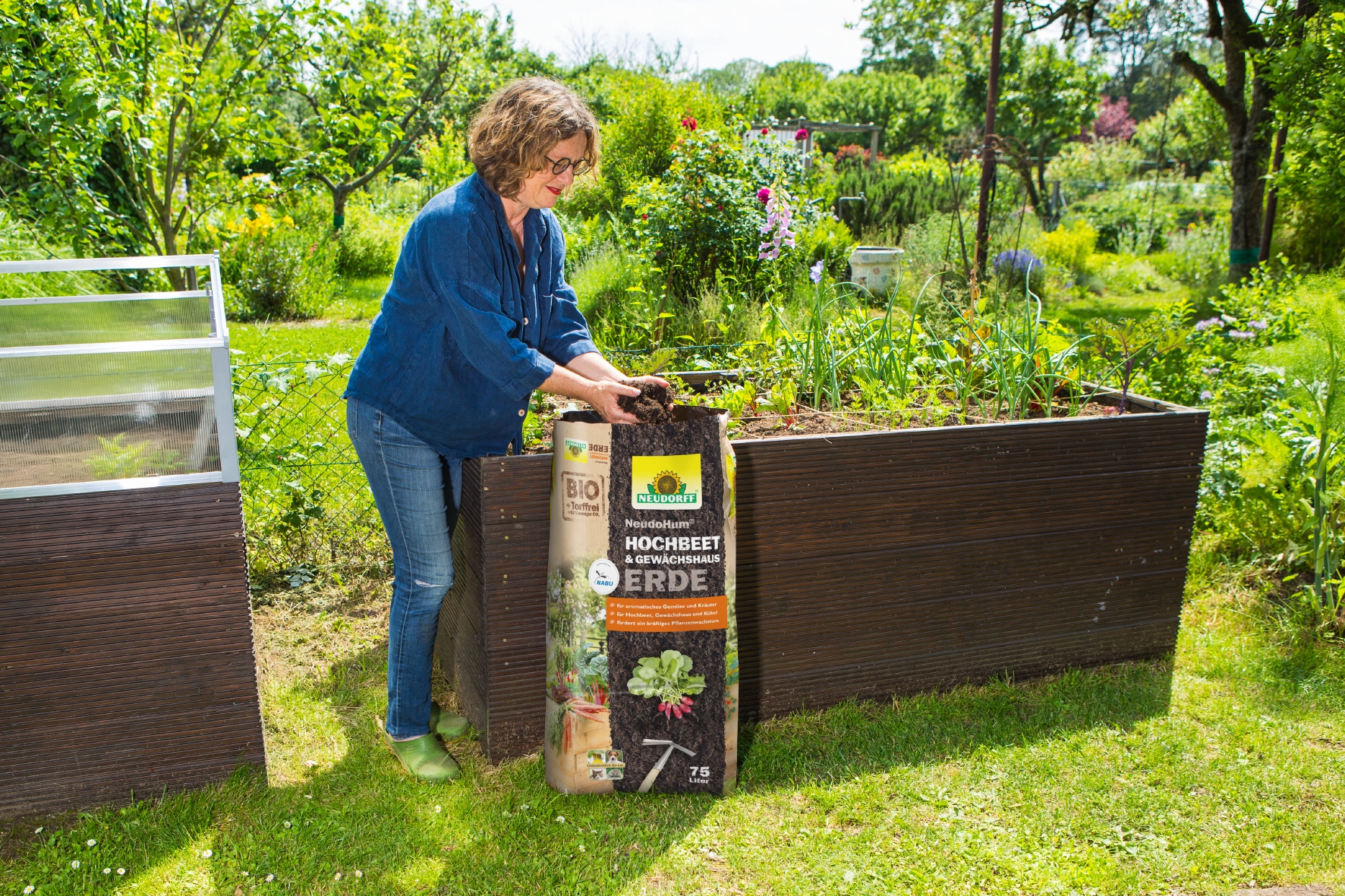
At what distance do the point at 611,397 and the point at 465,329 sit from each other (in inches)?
13.4

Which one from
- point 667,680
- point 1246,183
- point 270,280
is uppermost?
point 1246,183

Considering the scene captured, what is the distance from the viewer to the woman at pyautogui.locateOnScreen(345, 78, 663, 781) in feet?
6.43

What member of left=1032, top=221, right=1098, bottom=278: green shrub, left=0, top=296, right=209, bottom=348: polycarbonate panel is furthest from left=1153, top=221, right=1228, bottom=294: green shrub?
left=0, top=296, right=209, bottom=348: polycarbonate panel

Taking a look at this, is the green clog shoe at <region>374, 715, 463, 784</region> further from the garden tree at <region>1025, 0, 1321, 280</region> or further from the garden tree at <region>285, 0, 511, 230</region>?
the garden tree at <region>1025, 0, 1321, 280</region>

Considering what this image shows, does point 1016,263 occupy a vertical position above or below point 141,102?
below

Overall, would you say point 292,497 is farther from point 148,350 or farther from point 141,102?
point 141,102

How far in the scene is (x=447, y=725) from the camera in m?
2.49

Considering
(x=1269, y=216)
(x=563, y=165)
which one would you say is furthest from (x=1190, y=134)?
(x=563, y=165)

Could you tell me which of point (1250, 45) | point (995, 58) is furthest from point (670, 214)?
point (1250, 45)

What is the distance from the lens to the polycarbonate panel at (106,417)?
197 centimetres

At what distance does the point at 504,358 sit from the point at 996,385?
1.68 metres

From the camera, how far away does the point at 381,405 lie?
6.91 feet

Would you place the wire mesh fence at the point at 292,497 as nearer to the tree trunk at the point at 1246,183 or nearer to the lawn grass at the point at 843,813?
the lawn grass at the point at 843,813

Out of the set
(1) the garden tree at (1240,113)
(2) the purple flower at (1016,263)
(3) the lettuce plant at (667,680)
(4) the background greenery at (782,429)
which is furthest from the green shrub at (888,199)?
(3) the lettuce plant at (667,680)
